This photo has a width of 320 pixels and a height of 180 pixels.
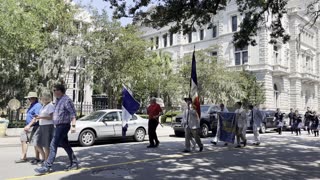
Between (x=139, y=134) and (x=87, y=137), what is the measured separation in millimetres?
2739

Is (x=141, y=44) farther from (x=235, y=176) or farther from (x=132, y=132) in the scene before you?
(x=235, y=176)

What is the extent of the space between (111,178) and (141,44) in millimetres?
21524

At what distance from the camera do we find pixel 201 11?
13.7m

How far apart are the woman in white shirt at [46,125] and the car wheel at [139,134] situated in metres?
7.90

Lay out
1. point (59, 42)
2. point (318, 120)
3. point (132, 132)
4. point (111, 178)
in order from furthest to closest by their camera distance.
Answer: point (59, 42) < point (318, 120) < point (132, 132) < point (111, 178)

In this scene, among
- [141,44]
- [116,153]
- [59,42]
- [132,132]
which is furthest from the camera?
[141,44]

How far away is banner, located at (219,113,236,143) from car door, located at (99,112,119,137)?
450cm

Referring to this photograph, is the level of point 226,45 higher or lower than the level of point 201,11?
higher

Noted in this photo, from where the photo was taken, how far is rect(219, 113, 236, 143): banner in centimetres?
1444

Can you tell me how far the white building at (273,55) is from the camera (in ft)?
182

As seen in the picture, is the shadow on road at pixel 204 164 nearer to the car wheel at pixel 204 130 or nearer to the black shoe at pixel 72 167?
the black shoe at pixel 72 167

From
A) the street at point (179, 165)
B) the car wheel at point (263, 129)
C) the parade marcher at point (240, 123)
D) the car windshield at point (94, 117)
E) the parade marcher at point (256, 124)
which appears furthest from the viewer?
the car wheel at point (263, 129)

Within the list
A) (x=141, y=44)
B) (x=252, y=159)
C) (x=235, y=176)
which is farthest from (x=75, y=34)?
(x=235, y=176)

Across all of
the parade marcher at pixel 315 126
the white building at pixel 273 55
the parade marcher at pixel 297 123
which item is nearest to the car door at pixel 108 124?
the parade marcher at pixel 297 123
